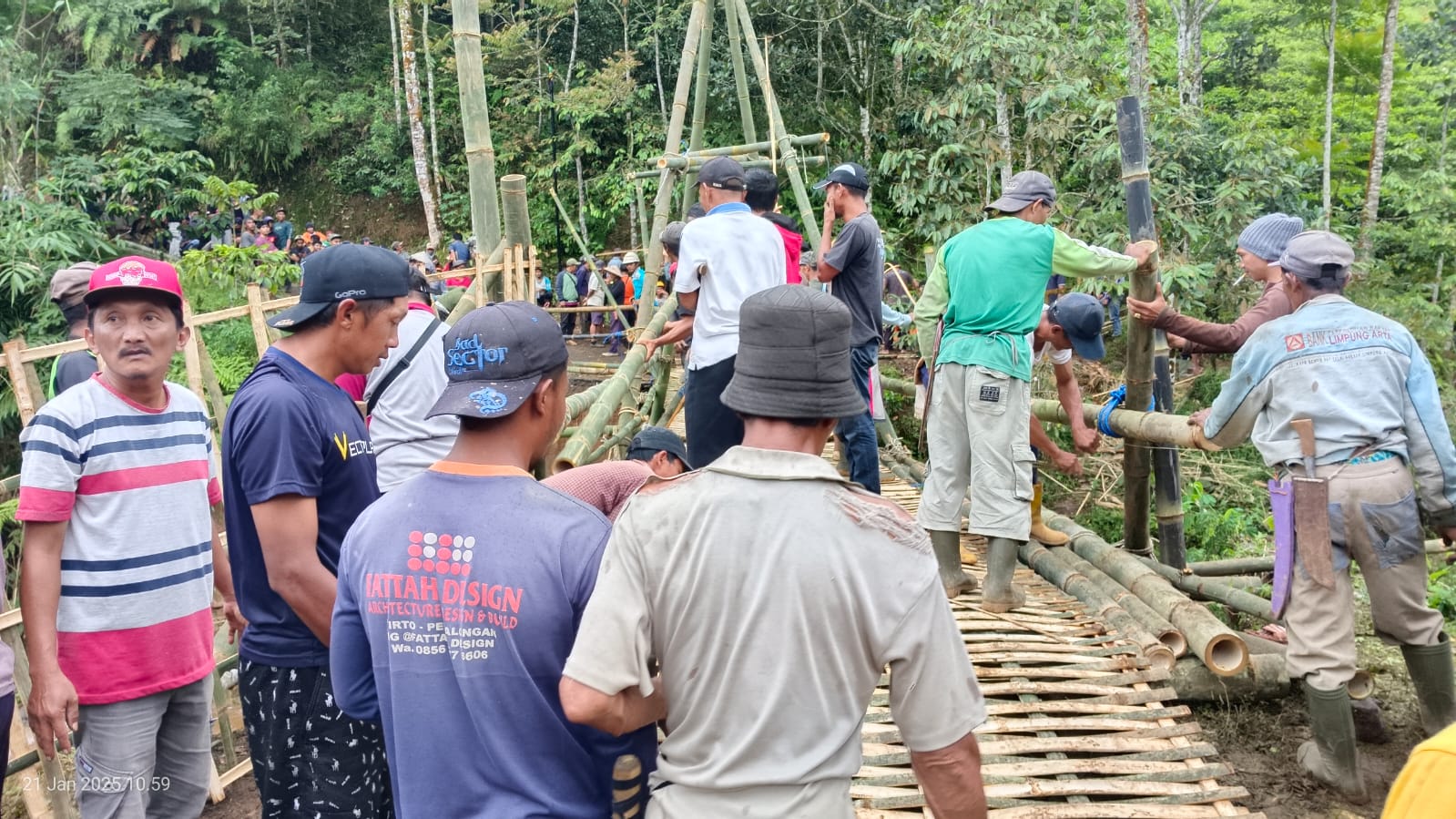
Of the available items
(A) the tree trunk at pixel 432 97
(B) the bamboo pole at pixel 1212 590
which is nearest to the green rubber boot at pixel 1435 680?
(B) the bamboo pole at pixel 1212 590

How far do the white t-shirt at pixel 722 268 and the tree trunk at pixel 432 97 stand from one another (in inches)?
784

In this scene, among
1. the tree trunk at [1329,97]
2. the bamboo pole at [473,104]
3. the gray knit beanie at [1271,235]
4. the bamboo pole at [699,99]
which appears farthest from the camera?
the tree trunk at [1329,97]

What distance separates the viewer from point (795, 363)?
5.47 feet

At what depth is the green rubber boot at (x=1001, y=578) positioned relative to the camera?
13.7ft

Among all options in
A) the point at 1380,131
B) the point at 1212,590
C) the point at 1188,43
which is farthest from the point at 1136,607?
the point at 1188,43

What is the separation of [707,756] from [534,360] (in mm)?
742

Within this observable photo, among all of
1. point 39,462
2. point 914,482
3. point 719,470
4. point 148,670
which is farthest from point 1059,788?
point 914,482

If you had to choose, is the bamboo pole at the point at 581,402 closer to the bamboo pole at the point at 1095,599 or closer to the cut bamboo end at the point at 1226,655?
the bamboo pole at the point at 1095,599

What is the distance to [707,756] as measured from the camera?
1.63m

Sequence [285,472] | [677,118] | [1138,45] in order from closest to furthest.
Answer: [285,472] → [677,118] → [1138,45]

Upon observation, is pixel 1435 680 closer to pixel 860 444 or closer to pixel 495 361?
pixel 860 444

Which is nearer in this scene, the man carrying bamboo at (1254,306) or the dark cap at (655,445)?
the dark cap at (655,445)

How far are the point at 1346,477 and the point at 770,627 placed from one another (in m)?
2.66

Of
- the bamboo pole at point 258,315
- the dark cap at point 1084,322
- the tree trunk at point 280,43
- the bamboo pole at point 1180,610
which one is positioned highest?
the tree trunk at point 280,43
